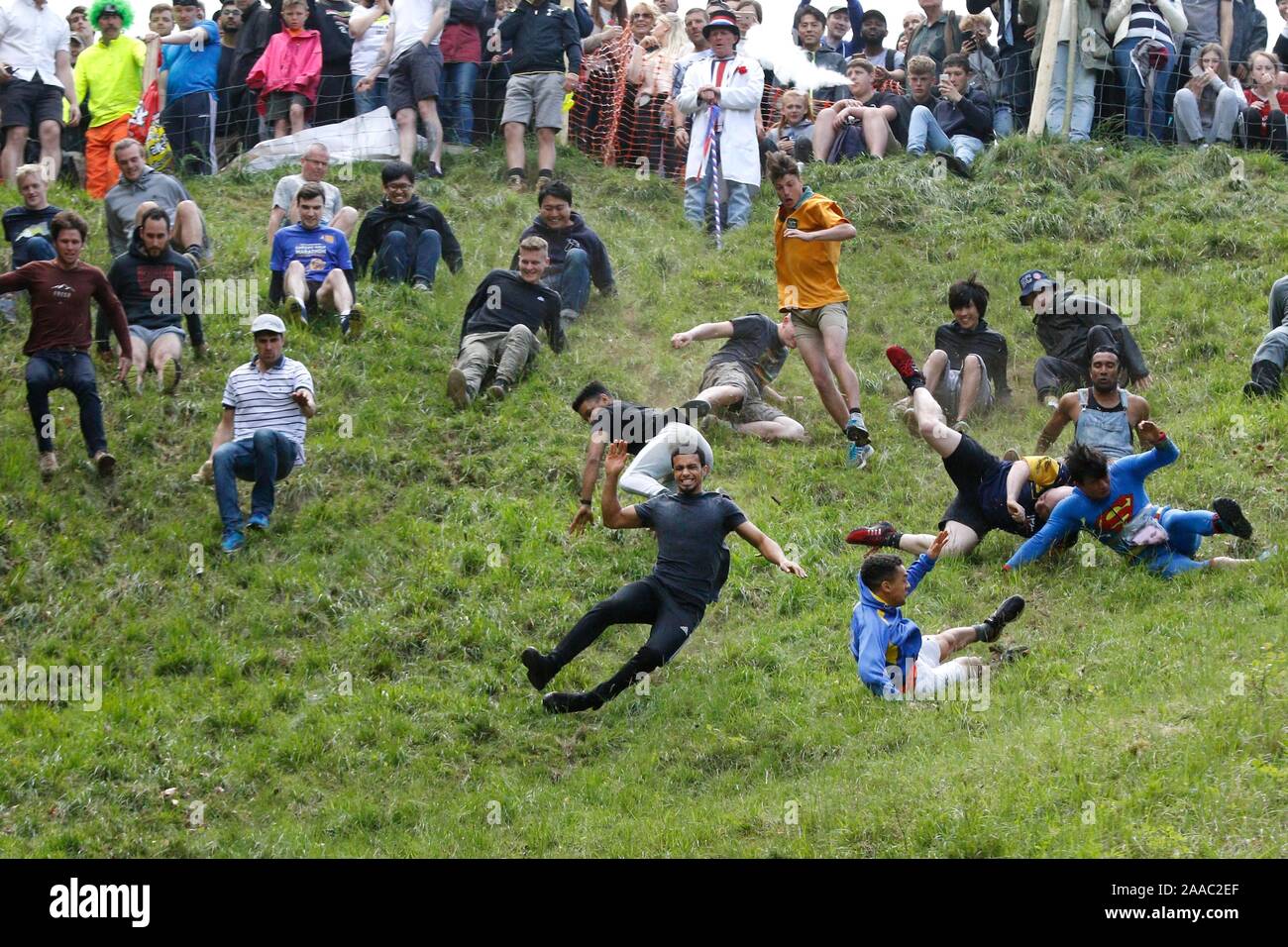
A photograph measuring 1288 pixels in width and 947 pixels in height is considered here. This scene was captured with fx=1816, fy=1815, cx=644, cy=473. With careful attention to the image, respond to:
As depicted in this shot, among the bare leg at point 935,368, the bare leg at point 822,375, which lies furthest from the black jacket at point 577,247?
the bare leg at point 935,368

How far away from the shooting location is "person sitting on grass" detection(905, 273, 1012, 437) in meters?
16.7

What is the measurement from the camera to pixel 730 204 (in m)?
21.2

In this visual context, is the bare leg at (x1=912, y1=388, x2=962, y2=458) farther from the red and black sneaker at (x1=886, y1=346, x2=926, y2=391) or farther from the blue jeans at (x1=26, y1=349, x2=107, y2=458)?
the blue jeans at (x1=26, y1=349, x2=107, y2=458)

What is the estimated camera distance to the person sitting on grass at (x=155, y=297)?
1656cm

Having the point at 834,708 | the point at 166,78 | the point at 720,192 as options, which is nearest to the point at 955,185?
the point at 720,192

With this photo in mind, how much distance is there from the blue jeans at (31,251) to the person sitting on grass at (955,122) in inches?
418

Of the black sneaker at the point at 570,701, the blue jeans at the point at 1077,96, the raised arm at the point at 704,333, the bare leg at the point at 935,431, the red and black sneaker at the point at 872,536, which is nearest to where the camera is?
the black sneaker at the point at 570,701

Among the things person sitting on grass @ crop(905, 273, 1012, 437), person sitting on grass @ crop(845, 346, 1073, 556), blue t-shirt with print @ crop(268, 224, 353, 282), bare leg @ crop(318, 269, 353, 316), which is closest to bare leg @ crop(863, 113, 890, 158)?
person sitting on grass @ crop(905, 273, 1012, 437)

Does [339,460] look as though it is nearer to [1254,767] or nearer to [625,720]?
[625,720]

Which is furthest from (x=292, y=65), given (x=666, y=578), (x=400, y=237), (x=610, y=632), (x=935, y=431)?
(x=666, y=578)

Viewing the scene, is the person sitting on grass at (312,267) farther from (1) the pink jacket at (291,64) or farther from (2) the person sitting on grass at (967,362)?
(2) the person sitting on grass at (967,362)

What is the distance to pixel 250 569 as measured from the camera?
14.5m

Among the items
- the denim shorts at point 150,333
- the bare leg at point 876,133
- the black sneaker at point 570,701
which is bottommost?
the black sneaker at point 570,701

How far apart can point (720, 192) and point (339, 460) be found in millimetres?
6893
